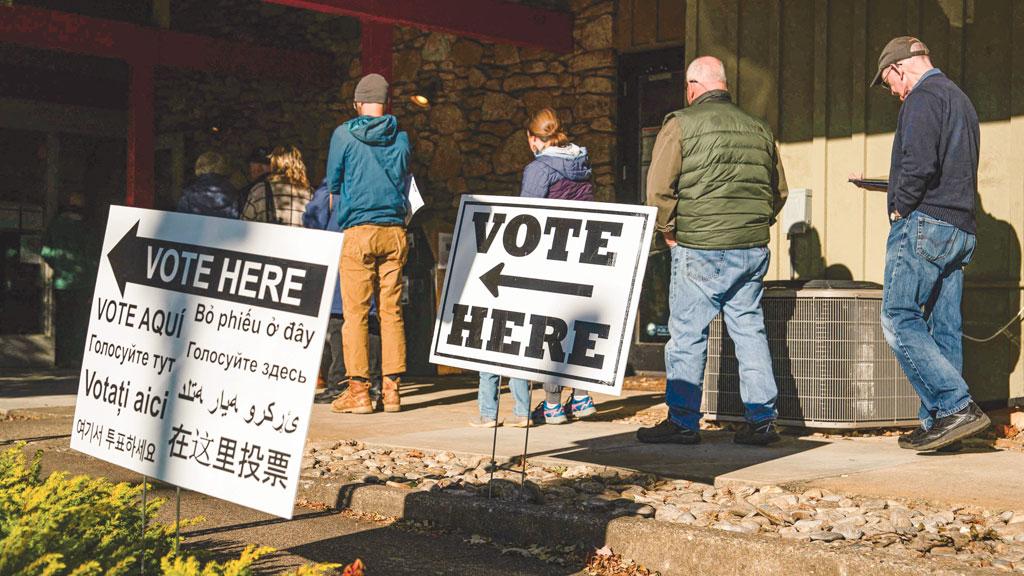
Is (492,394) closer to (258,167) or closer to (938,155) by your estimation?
(938,155)

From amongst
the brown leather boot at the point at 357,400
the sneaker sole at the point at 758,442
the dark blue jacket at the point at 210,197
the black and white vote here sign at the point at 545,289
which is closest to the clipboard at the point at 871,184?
the sneaker sole at the point at 758,442

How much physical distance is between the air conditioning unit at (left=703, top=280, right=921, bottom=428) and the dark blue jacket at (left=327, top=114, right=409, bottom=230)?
2.54 m

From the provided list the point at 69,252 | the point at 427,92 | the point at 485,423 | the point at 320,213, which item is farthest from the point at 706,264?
the point at 69,252

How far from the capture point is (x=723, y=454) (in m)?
5.80

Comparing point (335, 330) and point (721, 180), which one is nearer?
point (721, 180)

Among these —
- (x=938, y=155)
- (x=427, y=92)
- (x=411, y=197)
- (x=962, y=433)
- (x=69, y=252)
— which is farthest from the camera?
(x=427, y=92)

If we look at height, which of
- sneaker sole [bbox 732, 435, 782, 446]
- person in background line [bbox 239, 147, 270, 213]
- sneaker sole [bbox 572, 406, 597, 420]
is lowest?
sneaker sole [bbox 732, 435, 782, 446]

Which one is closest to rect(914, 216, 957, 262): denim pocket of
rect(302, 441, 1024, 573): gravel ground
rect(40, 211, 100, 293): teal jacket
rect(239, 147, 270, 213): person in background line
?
rect(302, 441, 1024, 573): gravel ground

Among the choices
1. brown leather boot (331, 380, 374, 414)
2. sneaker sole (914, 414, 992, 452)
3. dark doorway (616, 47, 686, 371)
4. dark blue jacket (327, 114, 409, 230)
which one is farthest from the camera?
dark doorway (616, 47, 686, 371)

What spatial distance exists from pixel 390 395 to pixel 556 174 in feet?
6.14

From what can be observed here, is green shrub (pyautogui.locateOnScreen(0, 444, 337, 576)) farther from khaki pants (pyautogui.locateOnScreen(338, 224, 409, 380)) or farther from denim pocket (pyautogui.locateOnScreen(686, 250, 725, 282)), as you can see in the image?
khaki pants (pyautogui.locateOnScreen(338, 224, 409, 380))

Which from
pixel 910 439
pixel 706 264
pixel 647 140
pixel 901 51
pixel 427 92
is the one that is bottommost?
pixel 910 439

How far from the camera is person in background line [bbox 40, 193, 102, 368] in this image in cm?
1282

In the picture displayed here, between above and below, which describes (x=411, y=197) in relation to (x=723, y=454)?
above
